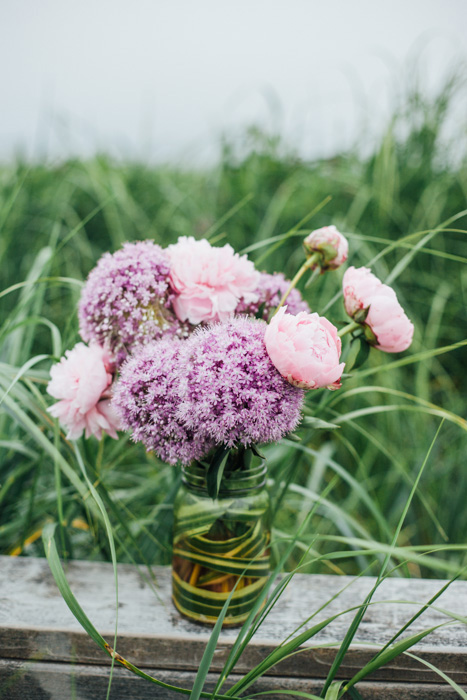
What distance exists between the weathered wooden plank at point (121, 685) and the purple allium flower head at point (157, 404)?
10.9 inches

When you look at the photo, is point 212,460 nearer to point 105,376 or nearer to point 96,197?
point 105,376

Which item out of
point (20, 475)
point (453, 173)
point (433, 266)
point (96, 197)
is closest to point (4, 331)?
point (20, 475)

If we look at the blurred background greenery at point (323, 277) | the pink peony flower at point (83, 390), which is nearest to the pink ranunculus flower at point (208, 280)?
the pink peony flower at point (83, 390)

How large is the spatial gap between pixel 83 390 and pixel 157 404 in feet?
0.28

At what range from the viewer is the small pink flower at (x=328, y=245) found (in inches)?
21.4

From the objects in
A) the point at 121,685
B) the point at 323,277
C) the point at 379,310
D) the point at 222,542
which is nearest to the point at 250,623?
the point at 222,542

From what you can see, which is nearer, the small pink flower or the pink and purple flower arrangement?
the pink and purple flower arrangement

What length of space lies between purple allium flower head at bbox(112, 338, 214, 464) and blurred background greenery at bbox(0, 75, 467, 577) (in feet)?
1.13

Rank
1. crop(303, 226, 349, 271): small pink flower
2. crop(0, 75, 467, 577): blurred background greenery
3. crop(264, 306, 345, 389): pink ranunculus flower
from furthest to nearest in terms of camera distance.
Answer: crop(0, 75, 467, 577): blurred background greenery
crop(303, 226, 349, 271): small pink flower
crop(264, 306, 345, 389): pink ranunculus flower

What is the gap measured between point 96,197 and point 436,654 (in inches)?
55.3

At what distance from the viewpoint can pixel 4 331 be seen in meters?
0.71

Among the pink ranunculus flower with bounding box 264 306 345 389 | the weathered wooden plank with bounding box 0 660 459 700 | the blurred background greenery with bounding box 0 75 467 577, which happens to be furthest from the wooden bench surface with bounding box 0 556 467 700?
the pink ranunculus flower with bounding box 264 306 345 389

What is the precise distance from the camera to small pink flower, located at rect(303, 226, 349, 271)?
1.78ft

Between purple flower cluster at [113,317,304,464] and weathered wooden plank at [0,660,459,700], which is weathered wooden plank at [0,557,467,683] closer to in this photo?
weathered wooden plank at [0,660,459,700]
